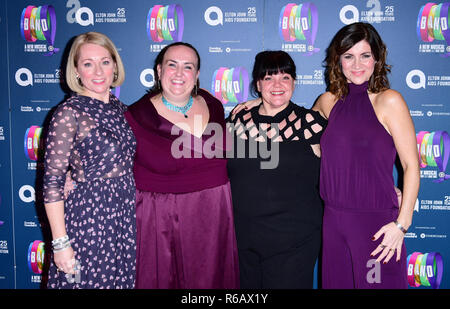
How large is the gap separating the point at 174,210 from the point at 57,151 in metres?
0.69

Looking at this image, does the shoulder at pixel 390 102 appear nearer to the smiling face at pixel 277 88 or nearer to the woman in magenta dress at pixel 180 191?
the smiling face at pixel 277 88

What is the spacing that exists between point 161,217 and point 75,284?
54 cm

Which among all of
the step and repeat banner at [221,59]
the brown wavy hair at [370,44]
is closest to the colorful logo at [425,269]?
the step and repeat banner at [221,59]

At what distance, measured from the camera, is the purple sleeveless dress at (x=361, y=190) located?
5.90 feet

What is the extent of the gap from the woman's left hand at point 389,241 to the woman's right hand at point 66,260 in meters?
1.54

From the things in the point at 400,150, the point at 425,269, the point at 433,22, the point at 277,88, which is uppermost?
the point at 433,22

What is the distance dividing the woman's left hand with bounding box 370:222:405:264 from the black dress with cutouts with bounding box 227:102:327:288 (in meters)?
0.37

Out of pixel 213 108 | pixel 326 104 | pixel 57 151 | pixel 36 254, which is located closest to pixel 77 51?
pixel 57 151

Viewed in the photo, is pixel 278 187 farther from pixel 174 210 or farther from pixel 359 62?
pixel 359 62

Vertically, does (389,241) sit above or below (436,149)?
below

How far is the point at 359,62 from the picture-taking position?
184cm

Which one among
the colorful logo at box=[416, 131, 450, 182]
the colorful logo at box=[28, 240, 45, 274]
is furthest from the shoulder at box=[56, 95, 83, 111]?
the colorful logo at box=[416, 131, 450, 182]

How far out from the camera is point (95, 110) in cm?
172

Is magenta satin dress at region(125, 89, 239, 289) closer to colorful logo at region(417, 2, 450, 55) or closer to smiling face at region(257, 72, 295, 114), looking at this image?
smiling face at region(257, 72, 295, 114)
